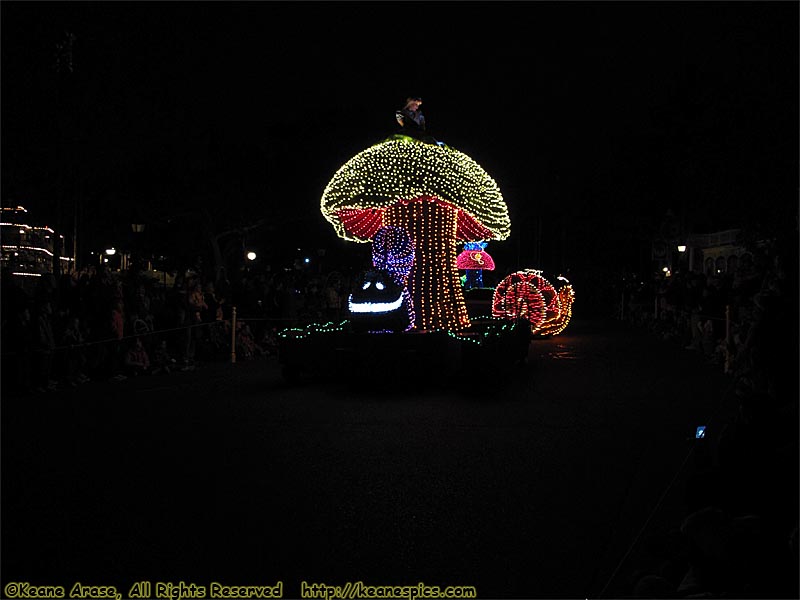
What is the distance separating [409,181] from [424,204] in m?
0.69

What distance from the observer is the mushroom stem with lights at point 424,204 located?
14.7m

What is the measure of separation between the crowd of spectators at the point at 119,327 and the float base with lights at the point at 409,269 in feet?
9.23

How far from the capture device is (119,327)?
13547 mm

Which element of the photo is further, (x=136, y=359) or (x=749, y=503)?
(x=136, y=359)

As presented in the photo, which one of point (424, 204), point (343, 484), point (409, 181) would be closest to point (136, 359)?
point (409, 181)

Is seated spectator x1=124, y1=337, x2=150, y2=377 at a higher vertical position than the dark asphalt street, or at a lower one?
higher

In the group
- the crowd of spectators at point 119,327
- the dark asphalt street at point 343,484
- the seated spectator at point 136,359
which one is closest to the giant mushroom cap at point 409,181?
the crowd of spectators at point 119,327

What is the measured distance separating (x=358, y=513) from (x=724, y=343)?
1218 cm

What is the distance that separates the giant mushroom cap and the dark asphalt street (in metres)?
3.90

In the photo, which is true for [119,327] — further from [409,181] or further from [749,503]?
[749,503]

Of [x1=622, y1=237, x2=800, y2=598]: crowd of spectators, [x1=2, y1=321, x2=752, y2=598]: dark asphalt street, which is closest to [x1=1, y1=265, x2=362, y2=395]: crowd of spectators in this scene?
[x1=2, y1=321, x2=752, y2=598]: dark asphalt street

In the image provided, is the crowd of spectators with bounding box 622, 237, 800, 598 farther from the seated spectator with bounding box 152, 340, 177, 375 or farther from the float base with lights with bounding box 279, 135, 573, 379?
the seated spectator with bounding box 152, 340, 177, 375

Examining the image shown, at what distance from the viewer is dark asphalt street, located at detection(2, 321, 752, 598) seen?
493 cm

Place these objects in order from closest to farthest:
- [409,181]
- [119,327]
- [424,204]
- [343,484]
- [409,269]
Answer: [343,484] < [119,327] < [409,181] < [424,204] < [409,269]
